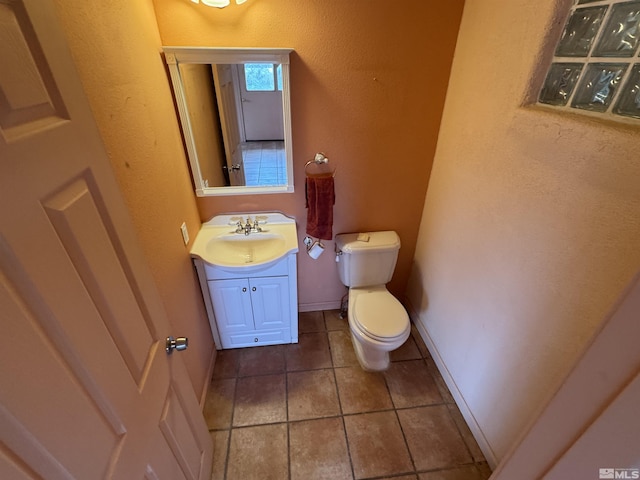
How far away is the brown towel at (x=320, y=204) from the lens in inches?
65.5

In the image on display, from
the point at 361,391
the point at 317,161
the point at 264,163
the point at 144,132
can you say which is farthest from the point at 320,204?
the point at 361,391

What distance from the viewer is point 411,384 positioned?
177 cm

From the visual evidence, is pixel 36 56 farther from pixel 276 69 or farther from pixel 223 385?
pixel 223 385

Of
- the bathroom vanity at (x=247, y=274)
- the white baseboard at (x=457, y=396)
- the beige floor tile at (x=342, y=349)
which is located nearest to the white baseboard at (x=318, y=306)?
the beige floor tile at (x=342, y=349)

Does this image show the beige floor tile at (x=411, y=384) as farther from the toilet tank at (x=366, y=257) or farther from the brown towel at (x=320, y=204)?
the brown towel at (x=320, y=204)

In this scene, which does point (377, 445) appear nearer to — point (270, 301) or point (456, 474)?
point (456, 474)

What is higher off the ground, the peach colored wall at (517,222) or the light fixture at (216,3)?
the light fixture at (216,3)

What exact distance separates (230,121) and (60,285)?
53.3 inches

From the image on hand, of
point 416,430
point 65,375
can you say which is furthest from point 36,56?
point 416,430

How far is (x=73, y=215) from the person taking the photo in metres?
0.54

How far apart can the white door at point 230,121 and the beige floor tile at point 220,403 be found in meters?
1.21

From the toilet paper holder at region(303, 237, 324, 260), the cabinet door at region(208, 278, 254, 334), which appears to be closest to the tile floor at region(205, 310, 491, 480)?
the cabinet door at region(208, 278, 254, 334)

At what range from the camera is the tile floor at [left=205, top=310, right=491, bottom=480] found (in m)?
1.41

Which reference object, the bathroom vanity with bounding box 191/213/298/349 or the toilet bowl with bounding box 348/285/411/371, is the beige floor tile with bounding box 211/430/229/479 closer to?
the bathroom vanity with bounding box 191/213/298/349
